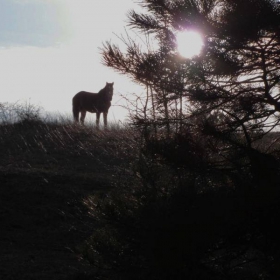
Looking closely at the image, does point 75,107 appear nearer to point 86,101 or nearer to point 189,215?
point 86,101

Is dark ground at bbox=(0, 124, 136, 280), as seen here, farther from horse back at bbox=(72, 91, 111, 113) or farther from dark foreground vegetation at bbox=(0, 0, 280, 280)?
horse back at bbox=(72, 91, 111, 113)

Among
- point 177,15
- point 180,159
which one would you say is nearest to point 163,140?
point 180,159

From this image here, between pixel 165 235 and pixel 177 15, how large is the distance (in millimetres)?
2269

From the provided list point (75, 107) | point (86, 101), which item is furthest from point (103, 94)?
point (75, 107)

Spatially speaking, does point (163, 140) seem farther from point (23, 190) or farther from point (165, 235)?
point (23, 190)

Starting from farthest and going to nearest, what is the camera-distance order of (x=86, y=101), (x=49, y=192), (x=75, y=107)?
(x=75, y=107)
(x=86, y=101)
(x=49, y=192)

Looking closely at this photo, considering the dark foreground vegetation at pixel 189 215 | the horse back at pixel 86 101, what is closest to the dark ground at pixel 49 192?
the dark foreground vegetation at pixel 189 215

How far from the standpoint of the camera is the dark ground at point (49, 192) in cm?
944

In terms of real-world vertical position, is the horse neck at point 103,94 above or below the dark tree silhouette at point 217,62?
above

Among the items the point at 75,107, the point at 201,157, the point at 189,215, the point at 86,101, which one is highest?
the point at 86,101

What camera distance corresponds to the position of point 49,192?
502 inches

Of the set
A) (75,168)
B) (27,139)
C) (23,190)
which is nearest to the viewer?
(23,190)

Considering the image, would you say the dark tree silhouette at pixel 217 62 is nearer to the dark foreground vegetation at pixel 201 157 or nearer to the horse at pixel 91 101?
the dark foreground vegetation at pixel 201 157

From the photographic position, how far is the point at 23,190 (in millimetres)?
12719
